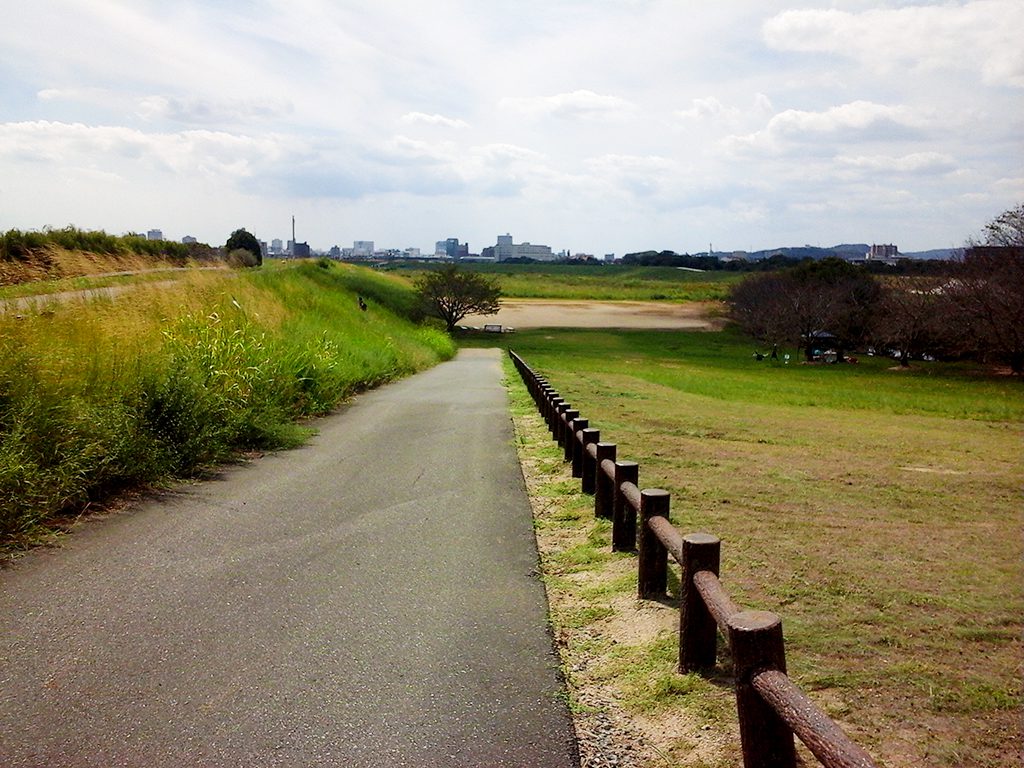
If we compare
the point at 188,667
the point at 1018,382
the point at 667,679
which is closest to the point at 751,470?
the point at 667,679

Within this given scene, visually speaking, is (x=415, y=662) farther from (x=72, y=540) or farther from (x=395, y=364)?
(x=395, y=364)

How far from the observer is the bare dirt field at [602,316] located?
90125mm

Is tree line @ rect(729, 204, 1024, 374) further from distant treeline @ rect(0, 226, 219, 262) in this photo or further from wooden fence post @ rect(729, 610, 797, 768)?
wooden fence post @ rect(729, 610, 797, 768)

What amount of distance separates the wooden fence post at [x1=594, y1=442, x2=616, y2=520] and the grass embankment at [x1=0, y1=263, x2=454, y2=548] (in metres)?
4.66

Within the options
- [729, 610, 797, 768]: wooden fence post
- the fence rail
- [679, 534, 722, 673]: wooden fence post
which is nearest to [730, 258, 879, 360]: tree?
the fence rail

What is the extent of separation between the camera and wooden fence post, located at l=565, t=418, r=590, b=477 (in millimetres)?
9945

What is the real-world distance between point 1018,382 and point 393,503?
41443mm

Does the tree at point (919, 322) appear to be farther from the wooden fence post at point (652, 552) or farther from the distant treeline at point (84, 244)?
the wooden fence post at point (652, 552)

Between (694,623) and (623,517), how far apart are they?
2366 millimetres

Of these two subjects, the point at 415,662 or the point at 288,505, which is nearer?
the point at 415,662

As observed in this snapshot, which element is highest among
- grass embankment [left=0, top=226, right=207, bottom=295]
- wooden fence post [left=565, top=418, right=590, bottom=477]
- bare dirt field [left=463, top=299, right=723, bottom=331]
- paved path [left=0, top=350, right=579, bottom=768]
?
grass embankment [left=0, top=226, right=207, bottom=295]

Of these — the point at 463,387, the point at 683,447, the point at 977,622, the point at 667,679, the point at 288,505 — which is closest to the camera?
the point at 667,679

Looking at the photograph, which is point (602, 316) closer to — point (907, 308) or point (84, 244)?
point (907, 308)

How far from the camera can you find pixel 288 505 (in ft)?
29.3
